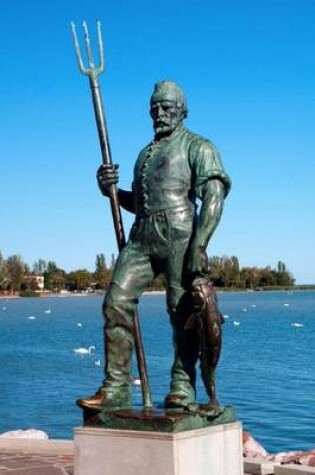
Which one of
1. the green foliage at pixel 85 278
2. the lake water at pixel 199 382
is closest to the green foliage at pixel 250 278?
the green foliage at pixel 85 278

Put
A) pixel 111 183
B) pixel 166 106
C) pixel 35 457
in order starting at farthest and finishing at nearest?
pixel 35 457
pixel 111 183
pixel 166 106

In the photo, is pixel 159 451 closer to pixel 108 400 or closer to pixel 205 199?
pixel 108 400

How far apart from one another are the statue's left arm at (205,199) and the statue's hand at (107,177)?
84 cm

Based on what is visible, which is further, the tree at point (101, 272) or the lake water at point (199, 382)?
the tree at point (101, 272)

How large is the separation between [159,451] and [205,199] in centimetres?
197

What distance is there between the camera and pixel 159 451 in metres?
6.75

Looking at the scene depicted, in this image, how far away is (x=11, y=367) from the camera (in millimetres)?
33625

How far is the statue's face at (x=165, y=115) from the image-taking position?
25.4 ft

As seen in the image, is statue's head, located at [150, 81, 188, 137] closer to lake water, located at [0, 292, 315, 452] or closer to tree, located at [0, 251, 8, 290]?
lake water, located at [0, 292, 315, 452]

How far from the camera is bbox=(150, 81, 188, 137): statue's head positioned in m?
7.73

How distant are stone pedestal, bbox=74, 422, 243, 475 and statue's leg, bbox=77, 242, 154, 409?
0.42 m

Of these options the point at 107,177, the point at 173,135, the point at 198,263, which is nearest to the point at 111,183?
the point at 107,177

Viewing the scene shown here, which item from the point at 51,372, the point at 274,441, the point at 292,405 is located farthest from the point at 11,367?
the point at 274,441

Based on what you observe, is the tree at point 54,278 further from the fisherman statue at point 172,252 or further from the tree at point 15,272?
the fisherman statue at point 172,252
